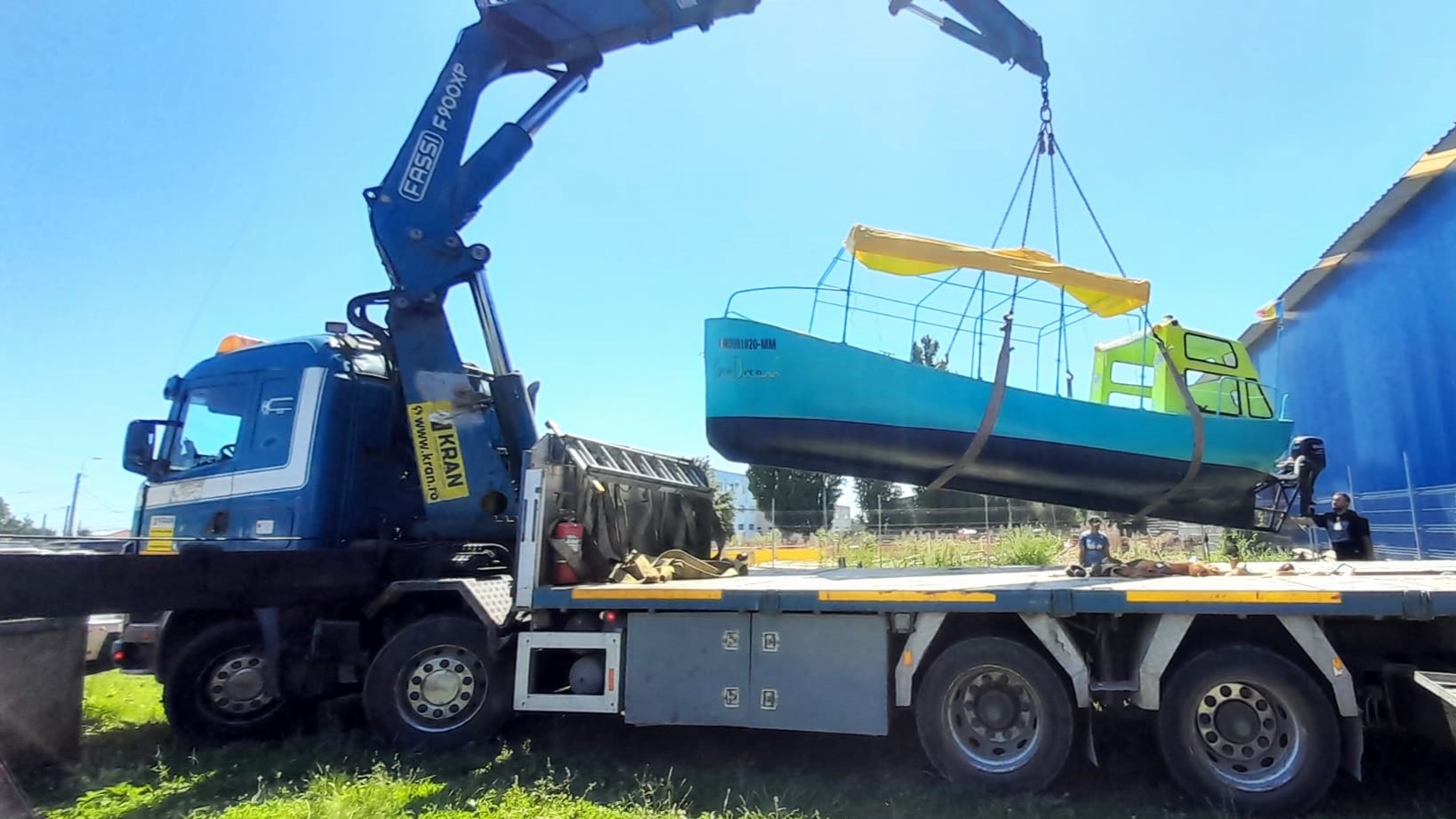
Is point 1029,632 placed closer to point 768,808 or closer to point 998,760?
point 998,760

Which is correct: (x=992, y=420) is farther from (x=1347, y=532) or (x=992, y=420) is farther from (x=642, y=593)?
(x=642, y=593)

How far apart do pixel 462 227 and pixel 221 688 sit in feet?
12.6

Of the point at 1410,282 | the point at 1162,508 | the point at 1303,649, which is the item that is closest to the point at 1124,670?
the point at 1303,649

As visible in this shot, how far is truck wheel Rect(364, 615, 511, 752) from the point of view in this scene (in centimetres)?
535

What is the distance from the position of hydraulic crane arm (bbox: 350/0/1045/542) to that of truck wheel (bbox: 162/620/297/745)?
139 centimetres

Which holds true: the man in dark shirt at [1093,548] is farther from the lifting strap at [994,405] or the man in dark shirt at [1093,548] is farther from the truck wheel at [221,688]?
the truck wheel at [221,688]

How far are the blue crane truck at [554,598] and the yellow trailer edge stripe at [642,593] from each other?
18mm

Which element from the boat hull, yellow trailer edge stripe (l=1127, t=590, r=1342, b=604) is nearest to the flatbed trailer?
yellow trailer edge stripe (l=1127, t=590, r=1342, b=604)

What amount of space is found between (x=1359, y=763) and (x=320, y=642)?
6.09 meters

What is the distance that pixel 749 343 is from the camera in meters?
7.43

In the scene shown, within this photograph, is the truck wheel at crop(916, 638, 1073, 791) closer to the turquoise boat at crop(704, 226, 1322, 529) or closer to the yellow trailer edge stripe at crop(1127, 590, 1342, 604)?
the yellow trailer edge stripe at crop(1127, 590, 1342, 604)

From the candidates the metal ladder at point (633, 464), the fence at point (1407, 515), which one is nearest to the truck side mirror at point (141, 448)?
the metal ladder at point (633, 464)

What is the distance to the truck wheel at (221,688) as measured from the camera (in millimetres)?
5707

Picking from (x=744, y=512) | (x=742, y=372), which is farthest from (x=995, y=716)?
(x=744, y=512)
